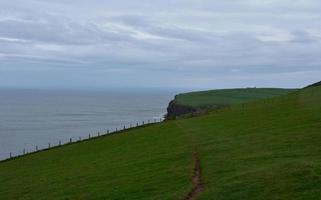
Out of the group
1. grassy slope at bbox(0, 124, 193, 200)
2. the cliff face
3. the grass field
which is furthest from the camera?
the cliff face

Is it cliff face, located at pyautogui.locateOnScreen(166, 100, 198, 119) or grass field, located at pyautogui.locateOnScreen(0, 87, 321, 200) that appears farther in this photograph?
cliff face, located at pyautogui.locateOnScreen(166, 100, 198, 119)

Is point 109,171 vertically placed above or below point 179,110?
below

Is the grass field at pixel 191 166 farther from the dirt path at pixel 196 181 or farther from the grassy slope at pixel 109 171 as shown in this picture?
the dirt path at pixel 196 181

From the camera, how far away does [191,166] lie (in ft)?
115

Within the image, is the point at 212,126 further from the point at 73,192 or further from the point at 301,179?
the point at 301,179

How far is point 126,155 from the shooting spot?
49188mm

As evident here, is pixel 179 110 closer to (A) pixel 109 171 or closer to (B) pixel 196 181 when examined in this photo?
Answer: (A) pixel 109 171

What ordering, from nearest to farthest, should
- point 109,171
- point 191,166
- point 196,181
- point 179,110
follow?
point 196,181, point 191,166, point 109,171, point 179,110

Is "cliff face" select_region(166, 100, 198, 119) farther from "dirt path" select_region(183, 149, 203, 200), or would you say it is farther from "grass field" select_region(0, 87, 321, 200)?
"dirt path" select_region(183, 149, 203, 200)

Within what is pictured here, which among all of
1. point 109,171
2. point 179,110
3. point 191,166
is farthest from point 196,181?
point 179,110

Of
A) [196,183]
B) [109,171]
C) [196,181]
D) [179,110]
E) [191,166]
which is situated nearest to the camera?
[196,183]

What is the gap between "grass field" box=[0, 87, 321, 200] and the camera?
26.5m

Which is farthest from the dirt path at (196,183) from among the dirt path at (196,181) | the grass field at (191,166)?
the grass field at (191,166)

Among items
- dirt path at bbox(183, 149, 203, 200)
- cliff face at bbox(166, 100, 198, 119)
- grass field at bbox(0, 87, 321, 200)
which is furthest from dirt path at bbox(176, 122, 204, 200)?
cliff face at bbox(166, 100, 198, 119)
